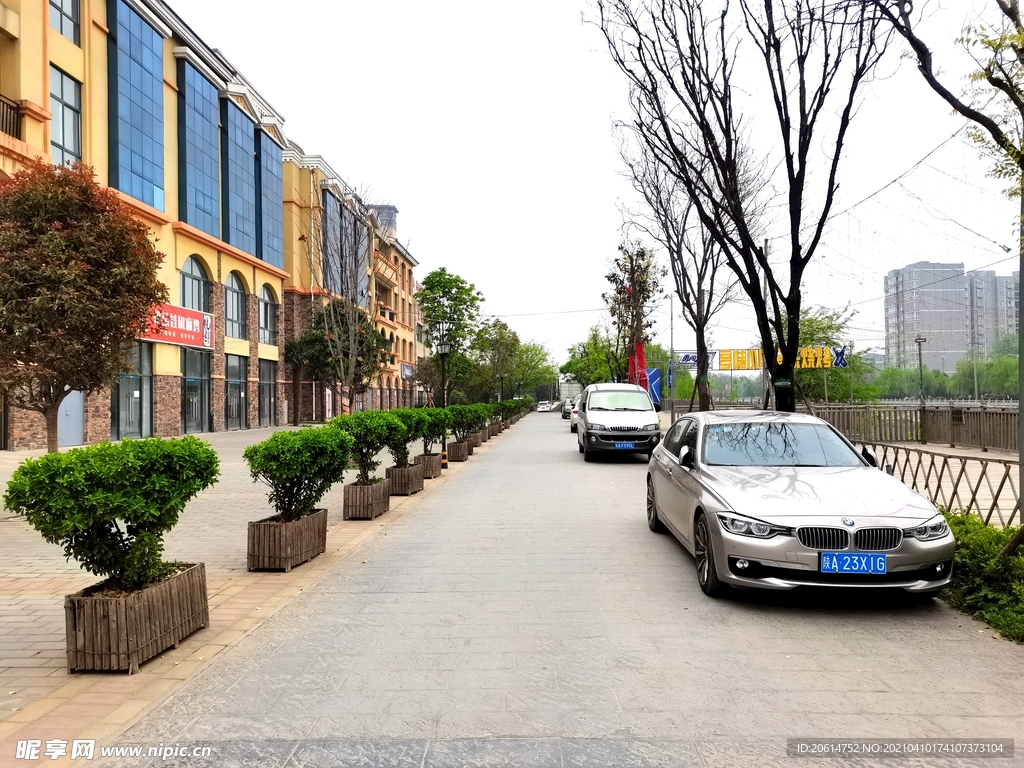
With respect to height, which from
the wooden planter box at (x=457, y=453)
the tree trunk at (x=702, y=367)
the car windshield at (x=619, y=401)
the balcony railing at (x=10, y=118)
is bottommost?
the wooden planter box at (x=457, y=453)

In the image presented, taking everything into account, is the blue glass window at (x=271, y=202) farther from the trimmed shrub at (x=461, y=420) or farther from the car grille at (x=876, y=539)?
the car grille at (x=876, y=539)

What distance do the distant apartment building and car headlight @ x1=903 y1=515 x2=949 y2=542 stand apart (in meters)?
19.8

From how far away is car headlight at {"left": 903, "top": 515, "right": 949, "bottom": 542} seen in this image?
5285 millimetres

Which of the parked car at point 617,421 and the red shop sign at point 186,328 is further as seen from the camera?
the red shop sign at point 186,328

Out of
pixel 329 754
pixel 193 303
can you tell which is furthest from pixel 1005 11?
pixel 193 303

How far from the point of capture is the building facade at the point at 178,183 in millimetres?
20469

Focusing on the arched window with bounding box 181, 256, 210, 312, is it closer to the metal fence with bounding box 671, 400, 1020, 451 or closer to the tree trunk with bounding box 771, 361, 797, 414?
the metal fence with bounding box 671, 400, 1020, 451

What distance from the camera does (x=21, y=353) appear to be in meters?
10.2

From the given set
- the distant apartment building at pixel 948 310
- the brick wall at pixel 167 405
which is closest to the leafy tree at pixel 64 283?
the brick wall at pixel 167 405

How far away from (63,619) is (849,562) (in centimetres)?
573

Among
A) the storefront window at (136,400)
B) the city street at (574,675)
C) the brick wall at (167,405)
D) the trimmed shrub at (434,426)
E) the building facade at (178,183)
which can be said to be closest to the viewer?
the city street at (574,675)

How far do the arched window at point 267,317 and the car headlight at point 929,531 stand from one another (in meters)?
35.7

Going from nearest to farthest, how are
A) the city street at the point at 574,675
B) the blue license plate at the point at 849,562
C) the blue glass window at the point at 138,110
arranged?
1. the city street at the point at 574,675
2. the blue license plate at the point at 849,562
3. the blue glass window at the point at 138,110

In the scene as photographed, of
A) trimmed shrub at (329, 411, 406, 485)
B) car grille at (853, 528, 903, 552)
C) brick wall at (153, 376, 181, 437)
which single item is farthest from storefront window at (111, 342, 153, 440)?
car grille at (853, 528, 903, 552)
